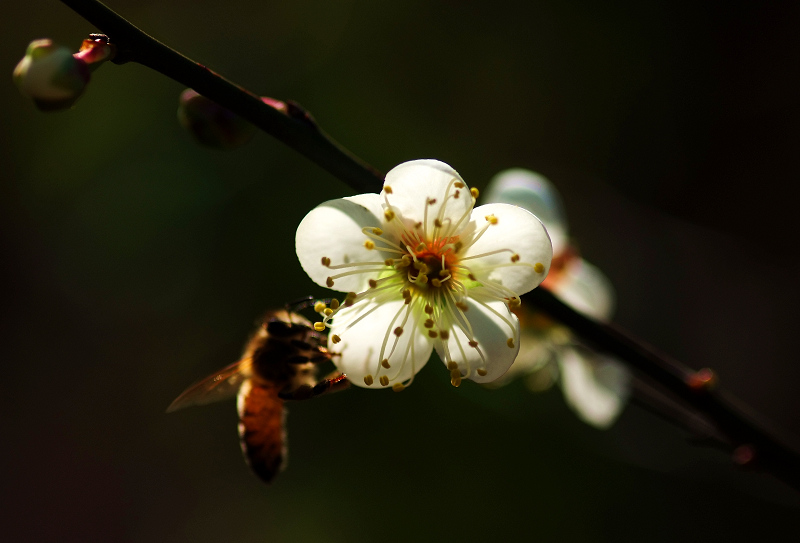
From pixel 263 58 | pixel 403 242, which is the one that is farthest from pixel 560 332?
pixel 263 58

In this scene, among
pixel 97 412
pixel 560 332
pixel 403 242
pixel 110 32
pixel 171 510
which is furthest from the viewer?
pixel 97 412

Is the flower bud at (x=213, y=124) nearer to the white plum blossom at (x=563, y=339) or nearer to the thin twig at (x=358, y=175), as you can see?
the thin twig at (x=358, y=175)

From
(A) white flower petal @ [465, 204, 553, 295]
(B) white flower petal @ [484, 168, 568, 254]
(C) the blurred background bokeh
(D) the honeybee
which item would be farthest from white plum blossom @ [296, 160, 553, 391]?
(C) the blurred background bokeh

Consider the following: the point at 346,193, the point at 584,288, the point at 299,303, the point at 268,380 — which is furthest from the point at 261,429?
the point at 346,193

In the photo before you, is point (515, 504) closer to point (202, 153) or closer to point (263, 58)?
point (202, 153)

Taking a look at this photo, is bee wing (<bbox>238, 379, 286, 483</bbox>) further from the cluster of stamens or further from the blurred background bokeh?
the blurred background bokeh

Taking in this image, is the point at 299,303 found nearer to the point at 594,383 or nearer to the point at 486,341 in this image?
the point at 486,341

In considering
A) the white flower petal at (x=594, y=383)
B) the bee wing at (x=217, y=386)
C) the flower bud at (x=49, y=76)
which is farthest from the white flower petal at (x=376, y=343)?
the white flower petal at (x=594, y=383)
